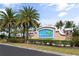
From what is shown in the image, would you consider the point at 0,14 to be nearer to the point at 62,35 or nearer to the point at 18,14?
the point at 18,14

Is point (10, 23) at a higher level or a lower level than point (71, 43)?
higher

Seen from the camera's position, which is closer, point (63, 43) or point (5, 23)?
point (63, 43)

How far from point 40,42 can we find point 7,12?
2030 centimetres

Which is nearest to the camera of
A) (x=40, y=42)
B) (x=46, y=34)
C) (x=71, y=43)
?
(x=71, y=43)

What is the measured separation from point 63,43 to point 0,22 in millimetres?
31710

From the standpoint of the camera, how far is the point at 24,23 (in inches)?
2437

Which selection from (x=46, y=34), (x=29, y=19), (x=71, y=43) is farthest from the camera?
(x=46, y=34)

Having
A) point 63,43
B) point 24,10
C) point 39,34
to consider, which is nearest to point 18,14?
point 24,10

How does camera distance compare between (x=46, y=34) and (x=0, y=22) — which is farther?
(x=0, y=22)

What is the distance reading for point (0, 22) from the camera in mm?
71750

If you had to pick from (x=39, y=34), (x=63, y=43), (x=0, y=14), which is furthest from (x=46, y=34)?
(x=63, y=43)

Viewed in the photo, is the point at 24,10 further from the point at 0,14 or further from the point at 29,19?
the point at 0,14

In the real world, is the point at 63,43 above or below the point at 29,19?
below

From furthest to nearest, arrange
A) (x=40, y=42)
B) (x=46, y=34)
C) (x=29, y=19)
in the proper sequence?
(x=46, y=34) → (x=29, y=19) → (x=40, y=42)
